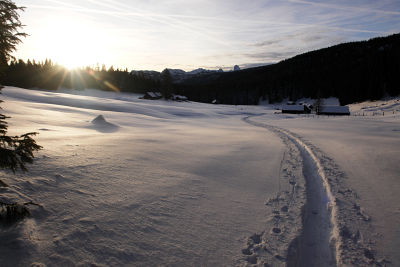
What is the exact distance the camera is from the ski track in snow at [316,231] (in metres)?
3.30

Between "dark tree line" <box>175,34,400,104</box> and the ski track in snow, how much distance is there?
85.9 metres

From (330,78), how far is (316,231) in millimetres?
123539

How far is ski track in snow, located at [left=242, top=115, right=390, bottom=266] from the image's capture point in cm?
330

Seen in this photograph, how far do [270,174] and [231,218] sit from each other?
3.23m

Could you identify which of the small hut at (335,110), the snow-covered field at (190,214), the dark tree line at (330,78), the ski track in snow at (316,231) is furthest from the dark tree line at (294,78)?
the ski track in snow at (316,231)

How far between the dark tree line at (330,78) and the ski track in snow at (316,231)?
85.9 m

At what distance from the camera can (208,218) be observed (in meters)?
4.06

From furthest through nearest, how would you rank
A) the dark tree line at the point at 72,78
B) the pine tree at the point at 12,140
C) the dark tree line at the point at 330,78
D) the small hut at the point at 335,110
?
the dark tree line at the point at 330,78, the dark tree line at the point at 72,78, the small hut at the point at 335,110, the pine tree at the point at 12,140

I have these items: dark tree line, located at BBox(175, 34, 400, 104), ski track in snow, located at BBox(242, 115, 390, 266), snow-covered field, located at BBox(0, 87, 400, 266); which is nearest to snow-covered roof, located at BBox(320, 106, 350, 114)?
dark tree line, located at BBox(175, 34, 400, 104)

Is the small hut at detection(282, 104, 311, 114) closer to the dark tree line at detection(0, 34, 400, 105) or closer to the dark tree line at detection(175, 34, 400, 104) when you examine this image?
the dark tree line at detection(0, 34, 400, 105)

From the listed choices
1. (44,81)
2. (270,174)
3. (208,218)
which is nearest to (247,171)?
(270,174)

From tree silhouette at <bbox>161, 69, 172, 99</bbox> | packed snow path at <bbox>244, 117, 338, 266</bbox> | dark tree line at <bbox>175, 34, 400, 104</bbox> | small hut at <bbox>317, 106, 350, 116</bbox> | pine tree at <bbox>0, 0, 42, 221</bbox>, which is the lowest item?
packed snow path at <bbox>244, 117, 338, 266</bbox>

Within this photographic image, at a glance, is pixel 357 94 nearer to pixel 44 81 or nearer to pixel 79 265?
pixel 79 265

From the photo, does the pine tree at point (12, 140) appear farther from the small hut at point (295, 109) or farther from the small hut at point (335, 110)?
the small hut at point (295, 109)
